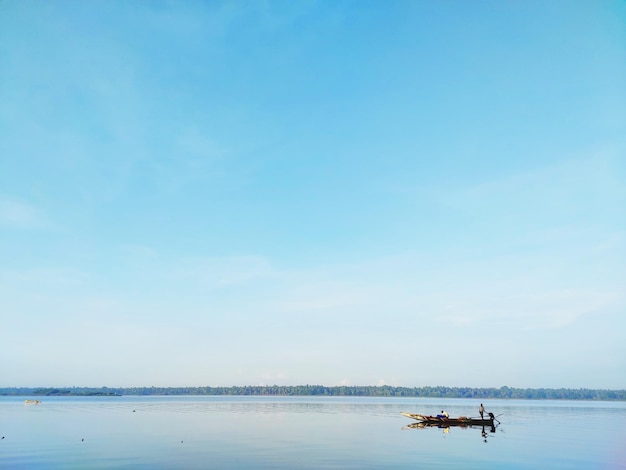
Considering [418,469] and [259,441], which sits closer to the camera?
[418,469]

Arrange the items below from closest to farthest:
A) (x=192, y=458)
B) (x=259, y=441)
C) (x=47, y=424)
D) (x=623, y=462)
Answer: (x=192, y=458) → (x=623, y=462) → (x=259, y=441) → (x=47, y=424)

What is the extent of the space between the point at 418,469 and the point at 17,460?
3292 centimetres

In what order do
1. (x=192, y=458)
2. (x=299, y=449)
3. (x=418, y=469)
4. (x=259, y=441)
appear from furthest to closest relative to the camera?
(x=259, y=441), (x=299, y=449), (x=192, y=458), (x=418, y=469)

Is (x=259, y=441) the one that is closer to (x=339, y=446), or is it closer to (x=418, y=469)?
(x=339, y=446)

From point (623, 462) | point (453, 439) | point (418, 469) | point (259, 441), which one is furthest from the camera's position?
point (453, 439)

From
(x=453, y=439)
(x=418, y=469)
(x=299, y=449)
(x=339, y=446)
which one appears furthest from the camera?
(x=453, y=439)

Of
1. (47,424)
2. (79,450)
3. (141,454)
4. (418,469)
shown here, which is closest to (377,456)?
(418,469)

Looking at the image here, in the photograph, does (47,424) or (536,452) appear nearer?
(536,452)

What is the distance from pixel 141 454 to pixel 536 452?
128 ft

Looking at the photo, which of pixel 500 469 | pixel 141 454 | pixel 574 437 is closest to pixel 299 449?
pixel 141 454

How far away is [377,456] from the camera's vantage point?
44656 mm

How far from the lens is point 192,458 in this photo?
4156cm

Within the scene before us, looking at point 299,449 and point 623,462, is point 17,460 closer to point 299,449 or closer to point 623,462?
point 299,449

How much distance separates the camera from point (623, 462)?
44.3m
